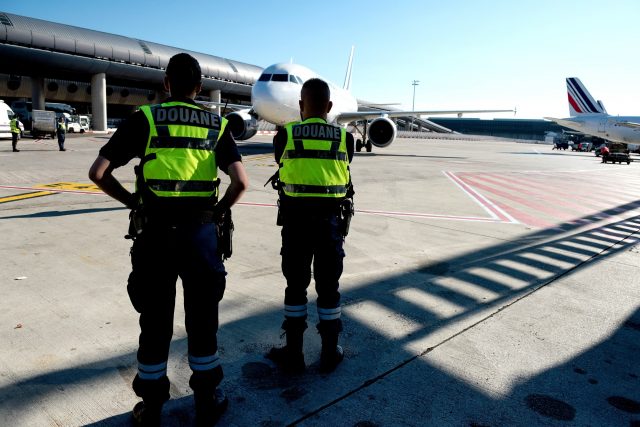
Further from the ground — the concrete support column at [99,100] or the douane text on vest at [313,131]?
the concrete support column at [99,100]

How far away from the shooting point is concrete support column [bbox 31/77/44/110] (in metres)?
43.2

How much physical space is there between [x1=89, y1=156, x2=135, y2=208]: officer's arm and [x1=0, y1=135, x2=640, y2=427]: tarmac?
1.24 m

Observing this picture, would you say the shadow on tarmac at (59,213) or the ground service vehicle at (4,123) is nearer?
the shadow on tarmac at (59,213)

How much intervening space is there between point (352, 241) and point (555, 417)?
420 cm

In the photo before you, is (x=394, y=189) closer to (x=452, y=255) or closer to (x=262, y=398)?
(x=452, y=255)

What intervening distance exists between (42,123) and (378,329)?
3522cm

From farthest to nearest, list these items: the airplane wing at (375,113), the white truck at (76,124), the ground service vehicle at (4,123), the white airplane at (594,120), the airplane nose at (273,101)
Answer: the white airplane at (594,120), the white truck at (76,124), the ground service vehicle at (4,123), the airplane wing at (375,113), the airplane nose at (273,101)

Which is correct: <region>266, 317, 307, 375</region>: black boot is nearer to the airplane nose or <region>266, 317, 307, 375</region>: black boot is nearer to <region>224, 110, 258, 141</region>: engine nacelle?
the airplane nose

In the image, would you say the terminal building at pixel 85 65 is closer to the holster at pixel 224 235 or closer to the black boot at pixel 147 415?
the holster at pixel 224 235

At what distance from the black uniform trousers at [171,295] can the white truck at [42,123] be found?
35.1 m

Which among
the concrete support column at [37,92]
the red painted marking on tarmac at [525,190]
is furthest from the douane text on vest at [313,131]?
the concrete support column at [37,92]

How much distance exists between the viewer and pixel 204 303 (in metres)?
2.56

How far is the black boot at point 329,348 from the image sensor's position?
313cm

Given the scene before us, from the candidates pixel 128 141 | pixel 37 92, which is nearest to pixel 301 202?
pixel 128 141
